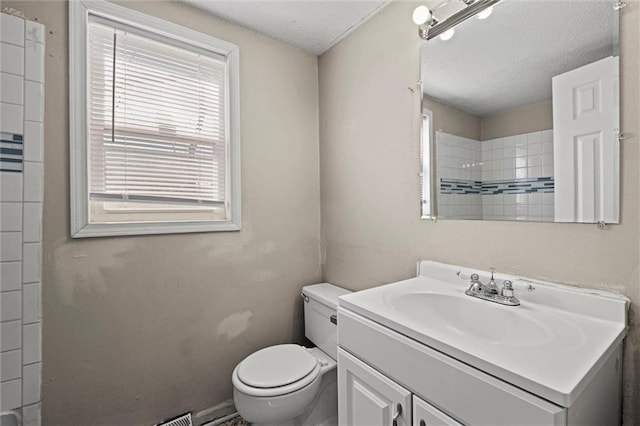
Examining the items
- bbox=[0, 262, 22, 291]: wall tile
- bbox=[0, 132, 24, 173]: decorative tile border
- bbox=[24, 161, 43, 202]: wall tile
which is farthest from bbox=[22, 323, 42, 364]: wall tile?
bbox=[0, 132, 24, 173]: decorative tile border

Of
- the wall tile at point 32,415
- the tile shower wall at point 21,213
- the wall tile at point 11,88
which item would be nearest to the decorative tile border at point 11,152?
the tile shower wall at point 21,213

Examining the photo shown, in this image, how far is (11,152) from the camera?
3.80 feet

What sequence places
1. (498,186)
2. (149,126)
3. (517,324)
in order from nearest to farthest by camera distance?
(517,324) → (498,186) → (149,126)

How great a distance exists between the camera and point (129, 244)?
55.1 inches

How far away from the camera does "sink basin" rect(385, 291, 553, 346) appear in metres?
0.90

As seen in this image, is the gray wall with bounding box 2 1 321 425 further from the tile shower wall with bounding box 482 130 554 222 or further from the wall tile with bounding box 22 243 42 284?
the tile shower wall with bounding box 482 130 554 222

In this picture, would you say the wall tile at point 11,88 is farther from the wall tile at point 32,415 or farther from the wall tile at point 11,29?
the wall tile at point 32,415

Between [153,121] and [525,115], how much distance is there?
1.67 meters

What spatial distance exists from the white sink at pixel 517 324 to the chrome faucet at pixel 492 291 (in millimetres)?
25

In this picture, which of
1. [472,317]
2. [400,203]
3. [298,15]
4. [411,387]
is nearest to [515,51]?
[400,203]

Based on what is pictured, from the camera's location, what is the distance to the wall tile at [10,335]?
3.78 feet

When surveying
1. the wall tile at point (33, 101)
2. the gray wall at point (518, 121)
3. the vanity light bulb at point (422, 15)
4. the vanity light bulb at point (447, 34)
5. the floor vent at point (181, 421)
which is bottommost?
the floor vent at point (181, 421)

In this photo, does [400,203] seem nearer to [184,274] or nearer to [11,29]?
[184,274]

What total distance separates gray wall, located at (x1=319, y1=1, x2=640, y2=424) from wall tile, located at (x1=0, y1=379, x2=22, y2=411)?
1553 mm
